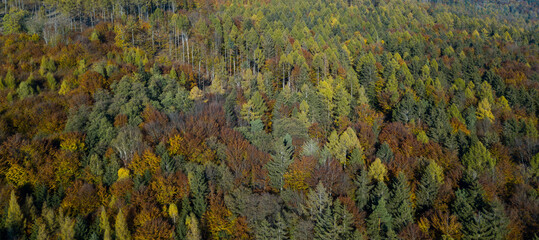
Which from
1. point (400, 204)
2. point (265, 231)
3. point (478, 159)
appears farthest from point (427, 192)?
point (265, 231)

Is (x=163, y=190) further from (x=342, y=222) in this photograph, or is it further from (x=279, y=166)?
(x=342, y=222)

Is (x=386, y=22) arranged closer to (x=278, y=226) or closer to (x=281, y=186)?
(x=281, y=186)

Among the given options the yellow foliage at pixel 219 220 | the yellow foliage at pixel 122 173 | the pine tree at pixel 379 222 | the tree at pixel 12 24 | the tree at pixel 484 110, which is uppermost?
the tree at pixel 12 24

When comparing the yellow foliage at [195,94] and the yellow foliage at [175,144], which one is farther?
the yellow foliage at [195,94]

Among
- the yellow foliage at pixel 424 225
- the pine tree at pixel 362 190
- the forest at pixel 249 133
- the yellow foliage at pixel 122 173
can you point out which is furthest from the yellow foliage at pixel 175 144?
the yellow foliage at pixel 424 225

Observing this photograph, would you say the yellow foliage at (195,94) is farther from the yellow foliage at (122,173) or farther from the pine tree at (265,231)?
the pine tree at (265,231)

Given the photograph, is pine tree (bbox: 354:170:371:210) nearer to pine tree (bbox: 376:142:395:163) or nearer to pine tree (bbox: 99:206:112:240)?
pine tree (bbox: 376:142:395:163)

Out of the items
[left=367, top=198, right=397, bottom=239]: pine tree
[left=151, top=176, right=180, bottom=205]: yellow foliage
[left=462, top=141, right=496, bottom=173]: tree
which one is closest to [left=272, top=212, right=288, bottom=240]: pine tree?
[left=367, top=198, right=397, bottom=239]: pine tree
